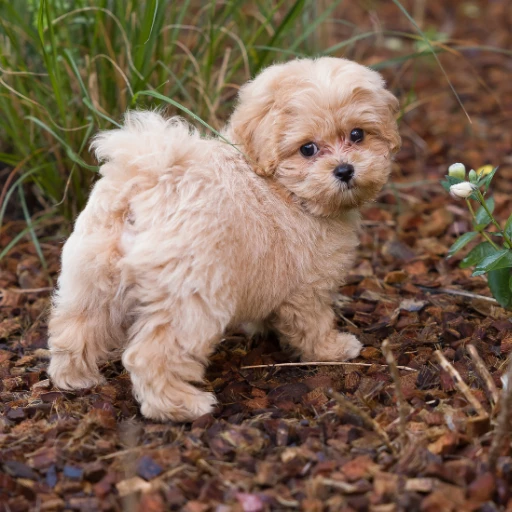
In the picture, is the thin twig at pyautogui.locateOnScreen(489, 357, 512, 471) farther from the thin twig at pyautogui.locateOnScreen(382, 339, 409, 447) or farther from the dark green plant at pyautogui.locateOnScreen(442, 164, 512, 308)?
the dark green plant at pyautogui.locateOnScreen(442, 164, 512, 308)

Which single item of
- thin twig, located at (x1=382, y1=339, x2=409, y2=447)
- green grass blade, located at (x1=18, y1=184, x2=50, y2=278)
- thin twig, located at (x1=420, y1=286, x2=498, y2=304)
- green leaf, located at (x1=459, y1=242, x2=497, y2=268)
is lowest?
green grass blade, located at (x1=18, y1=184, x2=50, y2=278)

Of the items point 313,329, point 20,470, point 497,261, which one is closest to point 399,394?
point 313,329

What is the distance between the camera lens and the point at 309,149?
296cm

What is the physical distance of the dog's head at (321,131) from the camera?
2.89 meters

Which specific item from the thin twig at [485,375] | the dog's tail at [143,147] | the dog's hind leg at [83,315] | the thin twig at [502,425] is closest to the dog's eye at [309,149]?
the dog's tail at [143,147]

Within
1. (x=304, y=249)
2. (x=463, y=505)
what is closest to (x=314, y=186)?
(x=304, y=249)

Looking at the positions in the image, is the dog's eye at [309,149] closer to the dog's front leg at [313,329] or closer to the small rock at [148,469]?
the dog's front leg at [313,329]

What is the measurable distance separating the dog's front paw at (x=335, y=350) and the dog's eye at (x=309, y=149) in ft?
2.62

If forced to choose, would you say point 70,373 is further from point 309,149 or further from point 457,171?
point 457,171

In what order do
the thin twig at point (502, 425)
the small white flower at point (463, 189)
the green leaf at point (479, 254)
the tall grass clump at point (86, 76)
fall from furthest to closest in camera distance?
the tall grass clump at point (86, 76) < the green leaf at point (479, 254) < the small white flower at point (463, 189) < the thin twig at point (502, 425)

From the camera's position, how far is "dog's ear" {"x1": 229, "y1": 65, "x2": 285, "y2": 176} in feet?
9.63

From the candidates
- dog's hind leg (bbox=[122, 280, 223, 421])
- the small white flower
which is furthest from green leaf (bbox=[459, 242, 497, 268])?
dog's hind leg (bbox=[122, 280, 223, 421])

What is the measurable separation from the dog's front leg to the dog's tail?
75cm

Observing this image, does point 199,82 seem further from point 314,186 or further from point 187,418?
point 187,418
